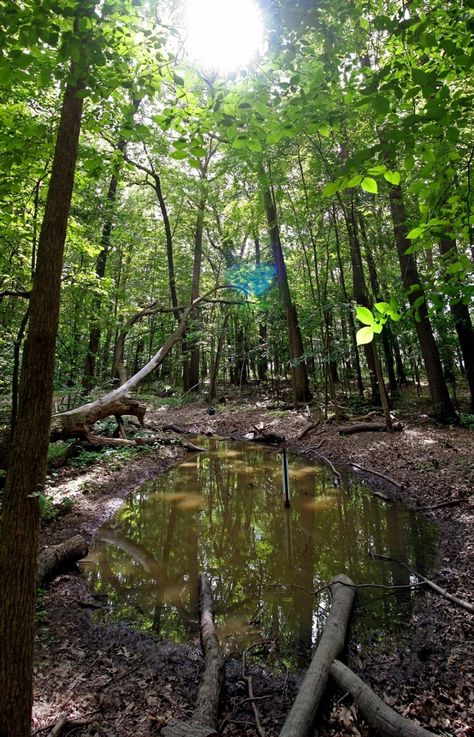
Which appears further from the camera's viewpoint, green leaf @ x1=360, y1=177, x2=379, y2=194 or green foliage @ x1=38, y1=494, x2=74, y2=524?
green foliage @ x1=38, y1=494, x2=74, y2=524

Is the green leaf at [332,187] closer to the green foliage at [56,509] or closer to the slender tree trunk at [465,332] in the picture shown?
the green foliage at [56,509]

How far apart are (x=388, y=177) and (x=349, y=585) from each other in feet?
14.3

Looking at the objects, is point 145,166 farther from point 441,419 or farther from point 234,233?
point 441,419

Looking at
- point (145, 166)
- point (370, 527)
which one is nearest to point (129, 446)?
point (370, 527)

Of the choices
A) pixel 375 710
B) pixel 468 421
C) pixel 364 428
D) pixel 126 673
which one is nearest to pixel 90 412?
pixel 126 673

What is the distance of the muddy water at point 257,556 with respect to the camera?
4.15 meters

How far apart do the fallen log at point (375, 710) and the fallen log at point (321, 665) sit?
0.12 m

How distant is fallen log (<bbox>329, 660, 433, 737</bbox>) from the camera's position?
2.47m

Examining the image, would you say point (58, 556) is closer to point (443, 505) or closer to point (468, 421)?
point (443, 505)

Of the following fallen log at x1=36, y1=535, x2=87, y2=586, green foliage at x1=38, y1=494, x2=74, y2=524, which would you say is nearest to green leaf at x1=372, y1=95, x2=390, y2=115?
fallen log at x1=36, y1=535, x2=87, y2=586

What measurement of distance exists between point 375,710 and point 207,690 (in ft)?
4.40

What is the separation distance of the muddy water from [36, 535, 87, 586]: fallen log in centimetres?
29

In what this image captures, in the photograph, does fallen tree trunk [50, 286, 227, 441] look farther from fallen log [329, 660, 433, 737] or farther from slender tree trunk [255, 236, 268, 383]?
slender tree trunk [255, 236, 268, 383]

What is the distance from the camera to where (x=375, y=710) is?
8.79 feet
